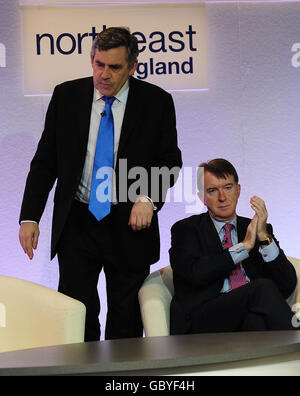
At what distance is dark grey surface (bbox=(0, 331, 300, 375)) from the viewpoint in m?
1.24

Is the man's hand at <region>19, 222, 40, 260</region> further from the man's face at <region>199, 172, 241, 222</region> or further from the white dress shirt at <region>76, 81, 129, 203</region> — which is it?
the man's face at <region>199, 172, 241, 222</region>

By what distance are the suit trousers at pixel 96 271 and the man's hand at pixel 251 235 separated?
Answer: 1.60ft

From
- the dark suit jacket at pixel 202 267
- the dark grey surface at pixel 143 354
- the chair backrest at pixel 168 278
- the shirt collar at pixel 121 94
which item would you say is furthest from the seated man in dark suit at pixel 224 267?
the dark grey surface at pixel 143 354

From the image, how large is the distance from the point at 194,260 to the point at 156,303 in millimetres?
274

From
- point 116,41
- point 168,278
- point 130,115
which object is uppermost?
point 116,41

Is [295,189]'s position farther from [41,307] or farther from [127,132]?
[41,307]

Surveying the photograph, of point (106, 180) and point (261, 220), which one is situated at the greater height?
point (106, 180)

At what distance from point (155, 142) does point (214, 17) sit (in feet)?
4.80

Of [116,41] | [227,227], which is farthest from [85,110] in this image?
[227,227]

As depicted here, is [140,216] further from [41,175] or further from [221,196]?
[41,175]

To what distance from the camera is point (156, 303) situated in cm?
306

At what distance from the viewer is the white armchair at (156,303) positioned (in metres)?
3.03

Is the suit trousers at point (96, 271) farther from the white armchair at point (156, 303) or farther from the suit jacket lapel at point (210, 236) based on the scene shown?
the suit jacket lapel at point (210, 236)
